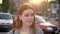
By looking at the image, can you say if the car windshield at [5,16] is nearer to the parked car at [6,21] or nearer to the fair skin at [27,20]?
the parked car at [6,21]

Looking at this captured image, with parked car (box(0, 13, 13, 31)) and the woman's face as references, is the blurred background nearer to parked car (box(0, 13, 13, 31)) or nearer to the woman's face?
parked car (box(0, 13, 13, 31))

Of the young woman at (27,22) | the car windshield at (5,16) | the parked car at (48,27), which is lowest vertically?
the parked car at (48,27)

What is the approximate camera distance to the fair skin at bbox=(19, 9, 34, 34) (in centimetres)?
130

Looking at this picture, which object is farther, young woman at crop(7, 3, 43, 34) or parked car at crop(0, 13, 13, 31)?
parked car at crop(0, 13, 13, 31)

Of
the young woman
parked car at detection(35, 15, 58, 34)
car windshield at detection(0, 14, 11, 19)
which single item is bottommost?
parked car at detection(35, 15, 58, 34)

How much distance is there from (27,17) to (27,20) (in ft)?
0.08

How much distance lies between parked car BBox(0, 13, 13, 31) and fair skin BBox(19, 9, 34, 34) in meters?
1.64

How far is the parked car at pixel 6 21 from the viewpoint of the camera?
3.00 meters

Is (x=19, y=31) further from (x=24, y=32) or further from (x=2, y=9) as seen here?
(x=2, y=9)

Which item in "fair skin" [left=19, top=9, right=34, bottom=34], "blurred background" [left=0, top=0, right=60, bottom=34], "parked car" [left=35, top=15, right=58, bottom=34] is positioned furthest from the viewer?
"parked car" [left=35, top=15, right=58, bottom=34]

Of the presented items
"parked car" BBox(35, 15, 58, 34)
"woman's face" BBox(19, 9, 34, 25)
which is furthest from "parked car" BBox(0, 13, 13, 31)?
"woman's face" BBox(19, 9, 34, 25)

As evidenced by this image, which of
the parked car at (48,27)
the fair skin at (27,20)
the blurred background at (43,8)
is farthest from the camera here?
the parked car at (48,27)

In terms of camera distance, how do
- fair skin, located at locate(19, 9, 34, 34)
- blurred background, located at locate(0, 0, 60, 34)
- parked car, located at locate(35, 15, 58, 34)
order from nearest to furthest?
fair skin, located at locate(19, 9, 34, 34)
blurred background, located at locate(0, 0, 60, 34)
parked car, located at locate(35, 15, 58, 34)

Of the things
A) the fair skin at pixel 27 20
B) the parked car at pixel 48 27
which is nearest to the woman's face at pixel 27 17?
the fair skin at pixel 27 20
